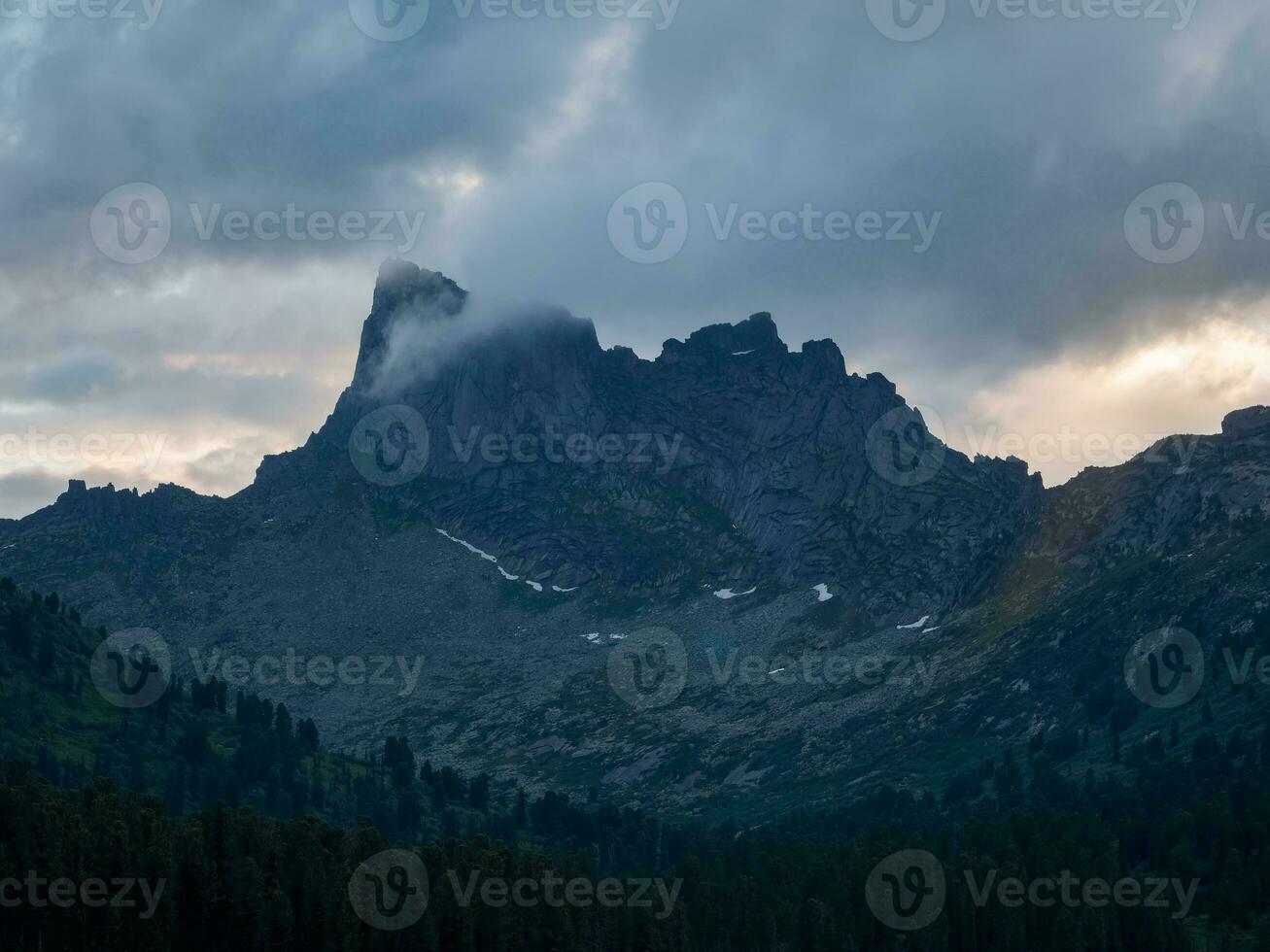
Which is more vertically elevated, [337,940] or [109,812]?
[109,812]

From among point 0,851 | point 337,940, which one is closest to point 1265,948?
point 337,940

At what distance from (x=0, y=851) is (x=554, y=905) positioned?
208ft

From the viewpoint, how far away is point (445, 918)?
18212 cm

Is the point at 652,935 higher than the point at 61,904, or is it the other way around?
the point at 61,904

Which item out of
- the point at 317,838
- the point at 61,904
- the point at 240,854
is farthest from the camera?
the point at 317,838

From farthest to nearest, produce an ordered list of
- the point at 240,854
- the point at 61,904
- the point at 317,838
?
1. the point at 317,838
2. the point at 240,854
3. the point at 61,904

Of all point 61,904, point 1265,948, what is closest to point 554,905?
point 61,904

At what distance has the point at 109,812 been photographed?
189125 mm

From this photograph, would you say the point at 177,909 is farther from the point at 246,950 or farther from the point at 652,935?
the point at 652,935

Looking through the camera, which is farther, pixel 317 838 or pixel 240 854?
pixel 317 838

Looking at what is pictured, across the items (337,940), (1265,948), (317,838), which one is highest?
(317,838)

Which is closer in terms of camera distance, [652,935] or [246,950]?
[246,950]

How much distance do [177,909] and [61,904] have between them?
517 inches

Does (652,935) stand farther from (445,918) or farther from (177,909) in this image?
(177,909)
